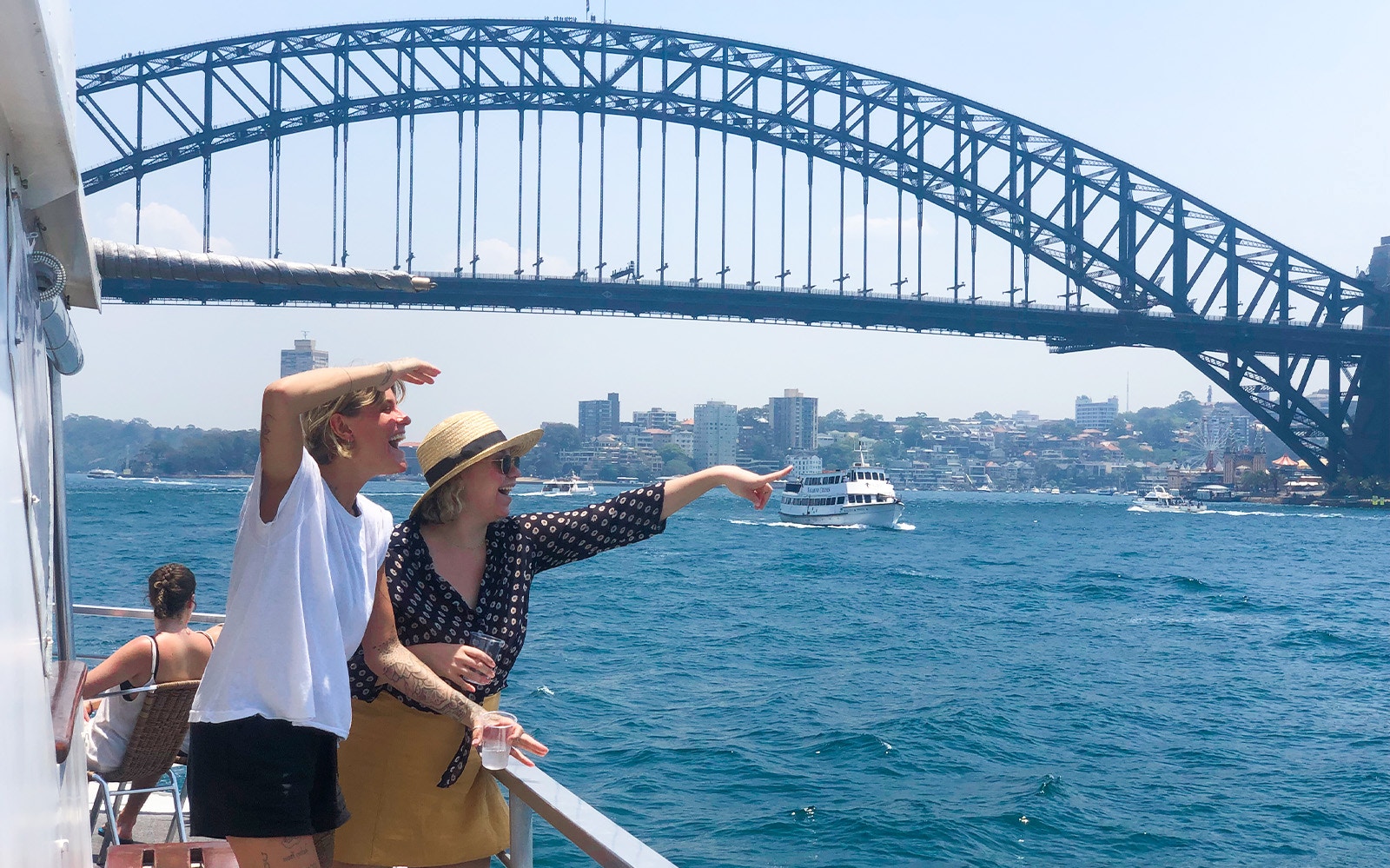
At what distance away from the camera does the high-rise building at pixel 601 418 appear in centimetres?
Result: 11969

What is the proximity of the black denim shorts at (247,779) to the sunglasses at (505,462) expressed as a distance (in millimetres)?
547

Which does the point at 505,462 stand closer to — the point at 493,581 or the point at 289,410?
the point at 493,581

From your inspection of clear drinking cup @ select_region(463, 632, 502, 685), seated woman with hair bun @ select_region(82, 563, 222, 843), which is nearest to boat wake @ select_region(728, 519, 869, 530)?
seated woman with hair bun @ select_region(82, 563, 222, 843)

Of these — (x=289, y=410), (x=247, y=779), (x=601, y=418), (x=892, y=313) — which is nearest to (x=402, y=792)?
(x=247, y=779)

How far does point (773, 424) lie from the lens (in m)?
113

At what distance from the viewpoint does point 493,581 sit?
213 cm

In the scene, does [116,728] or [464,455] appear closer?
[464,455]

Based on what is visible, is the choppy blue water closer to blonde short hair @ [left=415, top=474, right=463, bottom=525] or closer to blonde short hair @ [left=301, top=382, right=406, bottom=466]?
blonde short hair @ [left=415, top=474, right=463, bottom=525]

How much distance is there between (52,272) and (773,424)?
112 metres

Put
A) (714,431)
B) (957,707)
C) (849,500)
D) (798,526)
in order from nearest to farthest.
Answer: (957,707) → (849,500) → (798,526) → (714,431)

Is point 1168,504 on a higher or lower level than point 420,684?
lower

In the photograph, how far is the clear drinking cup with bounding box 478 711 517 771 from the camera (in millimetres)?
1861

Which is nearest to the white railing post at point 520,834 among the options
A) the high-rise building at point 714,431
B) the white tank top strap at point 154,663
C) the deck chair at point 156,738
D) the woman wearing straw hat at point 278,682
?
the woman wearing straw hat at point 278,682

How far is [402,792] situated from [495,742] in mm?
262
